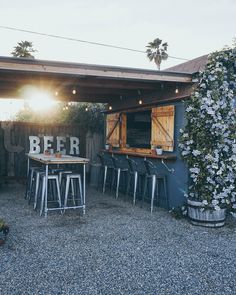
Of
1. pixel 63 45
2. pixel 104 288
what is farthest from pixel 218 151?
pixel 63 45

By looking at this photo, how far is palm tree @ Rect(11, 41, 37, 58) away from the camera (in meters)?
18.9

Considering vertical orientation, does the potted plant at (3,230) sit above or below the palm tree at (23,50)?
below

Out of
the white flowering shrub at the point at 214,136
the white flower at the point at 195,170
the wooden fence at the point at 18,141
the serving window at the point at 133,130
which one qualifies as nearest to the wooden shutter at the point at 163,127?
the serving window at the point at 133,130

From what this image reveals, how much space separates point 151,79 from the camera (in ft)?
18.5

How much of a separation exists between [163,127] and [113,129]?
95.6 inches

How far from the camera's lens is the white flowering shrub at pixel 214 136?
524 cm

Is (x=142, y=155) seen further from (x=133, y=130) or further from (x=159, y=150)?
(x=133, y=130)

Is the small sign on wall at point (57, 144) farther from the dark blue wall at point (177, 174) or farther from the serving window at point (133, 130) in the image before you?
the dark blue wall at point (177, 174)

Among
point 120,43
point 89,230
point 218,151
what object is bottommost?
point 89,230

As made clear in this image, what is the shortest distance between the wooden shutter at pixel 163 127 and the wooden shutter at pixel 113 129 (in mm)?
1704

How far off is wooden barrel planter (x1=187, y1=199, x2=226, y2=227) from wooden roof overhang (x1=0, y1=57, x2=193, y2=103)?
1974 mm

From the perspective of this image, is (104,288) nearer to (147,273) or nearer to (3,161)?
(147,273)

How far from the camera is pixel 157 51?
20.9m

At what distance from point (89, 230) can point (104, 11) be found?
6.93 meters
